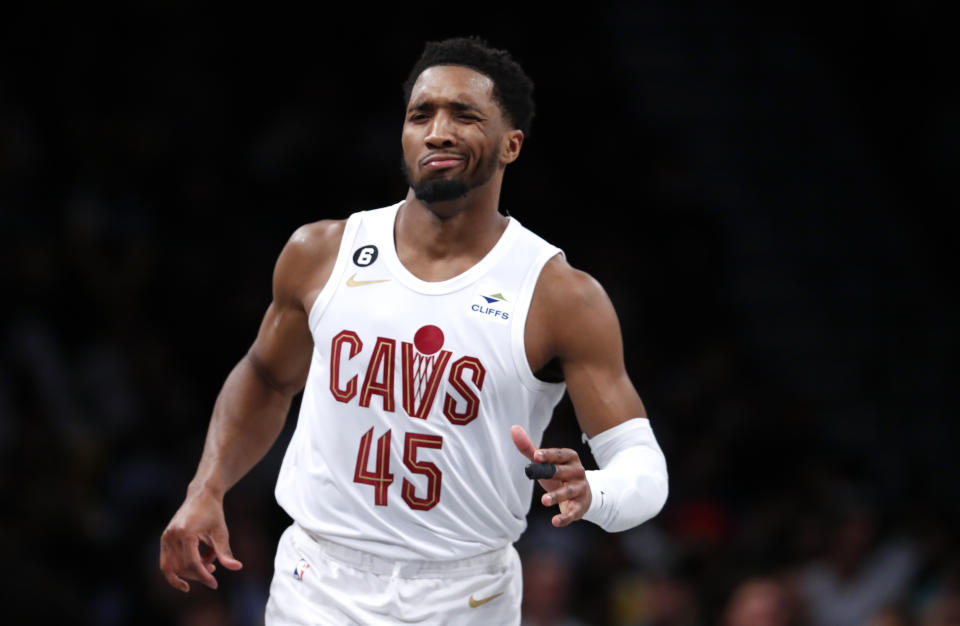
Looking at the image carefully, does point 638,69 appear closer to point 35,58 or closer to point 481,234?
point 35,58

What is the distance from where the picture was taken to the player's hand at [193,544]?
3889 mm

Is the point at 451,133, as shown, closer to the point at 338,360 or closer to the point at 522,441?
the point at 338,360

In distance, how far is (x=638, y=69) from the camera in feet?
36.2

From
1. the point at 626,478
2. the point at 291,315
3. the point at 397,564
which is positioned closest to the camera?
the point at 626,478

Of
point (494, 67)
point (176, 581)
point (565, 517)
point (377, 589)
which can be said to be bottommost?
point (176, 581)

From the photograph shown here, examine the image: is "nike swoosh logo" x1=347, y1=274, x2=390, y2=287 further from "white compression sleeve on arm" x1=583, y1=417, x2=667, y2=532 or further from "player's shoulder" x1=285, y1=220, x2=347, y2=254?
"white compression sleeve on arm" x1=583, y1=417, x2=667, y2=532

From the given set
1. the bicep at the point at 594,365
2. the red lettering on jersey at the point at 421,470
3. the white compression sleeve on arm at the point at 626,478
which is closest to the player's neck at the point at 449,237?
the bicep at the point at 594,365

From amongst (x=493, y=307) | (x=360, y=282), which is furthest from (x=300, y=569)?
(x=493, y=307)

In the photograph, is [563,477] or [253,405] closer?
[563,477]

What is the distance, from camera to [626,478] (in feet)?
11.7

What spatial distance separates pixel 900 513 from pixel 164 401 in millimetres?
4599

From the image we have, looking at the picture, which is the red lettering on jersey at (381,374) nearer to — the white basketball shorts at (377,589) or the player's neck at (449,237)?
the player's neck at (449,237)

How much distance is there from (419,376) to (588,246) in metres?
6.03

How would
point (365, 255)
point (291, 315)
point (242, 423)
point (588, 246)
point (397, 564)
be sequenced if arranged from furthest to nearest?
point (588, 246), point (242, 423), point (291, 315), point (365, 255), point (397, 564)
